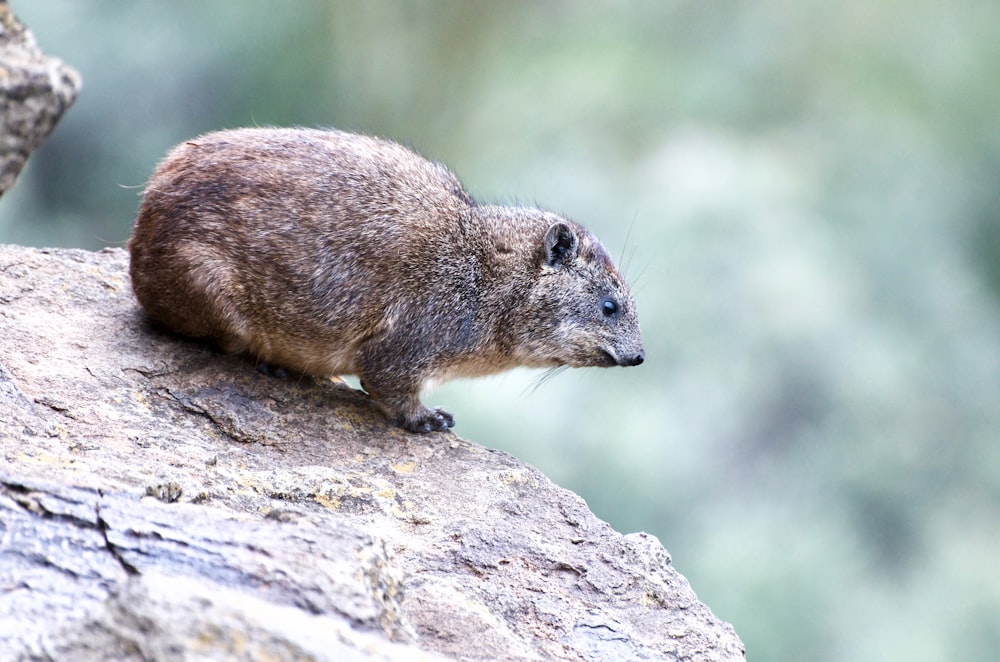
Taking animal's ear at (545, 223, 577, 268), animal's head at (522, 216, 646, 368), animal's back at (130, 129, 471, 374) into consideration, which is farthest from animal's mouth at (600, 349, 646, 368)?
animal's back at (130, 129, 471, 374)

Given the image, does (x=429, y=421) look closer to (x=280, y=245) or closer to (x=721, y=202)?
(x=280, y=245)

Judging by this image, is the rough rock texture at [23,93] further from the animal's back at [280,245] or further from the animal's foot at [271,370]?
the animal's foot at [271,370]

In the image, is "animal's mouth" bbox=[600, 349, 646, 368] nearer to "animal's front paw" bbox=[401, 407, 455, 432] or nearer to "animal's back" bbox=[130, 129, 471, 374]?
"animal's front paw" bbox=[401, 407, 455, 432]

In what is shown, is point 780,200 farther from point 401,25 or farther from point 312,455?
point 312,455

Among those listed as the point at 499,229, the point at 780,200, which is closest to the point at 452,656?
the point at 499,229

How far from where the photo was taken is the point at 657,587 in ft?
21.1

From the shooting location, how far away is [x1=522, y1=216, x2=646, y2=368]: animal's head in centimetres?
802

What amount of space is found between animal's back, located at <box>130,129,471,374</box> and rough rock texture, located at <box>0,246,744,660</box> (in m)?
0.38

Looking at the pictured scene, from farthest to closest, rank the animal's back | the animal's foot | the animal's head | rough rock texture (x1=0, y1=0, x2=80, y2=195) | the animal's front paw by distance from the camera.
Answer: the animal's head
rough rock texture (x1=0, y1=0, x2=80, y2=195)
the animal's front paw
the animal's foot
the animal's back

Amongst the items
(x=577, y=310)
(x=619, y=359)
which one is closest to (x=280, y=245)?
(x=577, y=310)

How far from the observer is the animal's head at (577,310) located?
802 cm

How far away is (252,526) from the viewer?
4555mm

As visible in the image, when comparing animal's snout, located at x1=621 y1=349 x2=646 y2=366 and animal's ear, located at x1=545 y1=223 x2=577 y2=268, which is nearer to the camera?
animal's ear, located at x1=545 y1=223 x2=577 y2=268

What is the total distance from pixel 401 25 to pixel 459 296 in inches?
281
